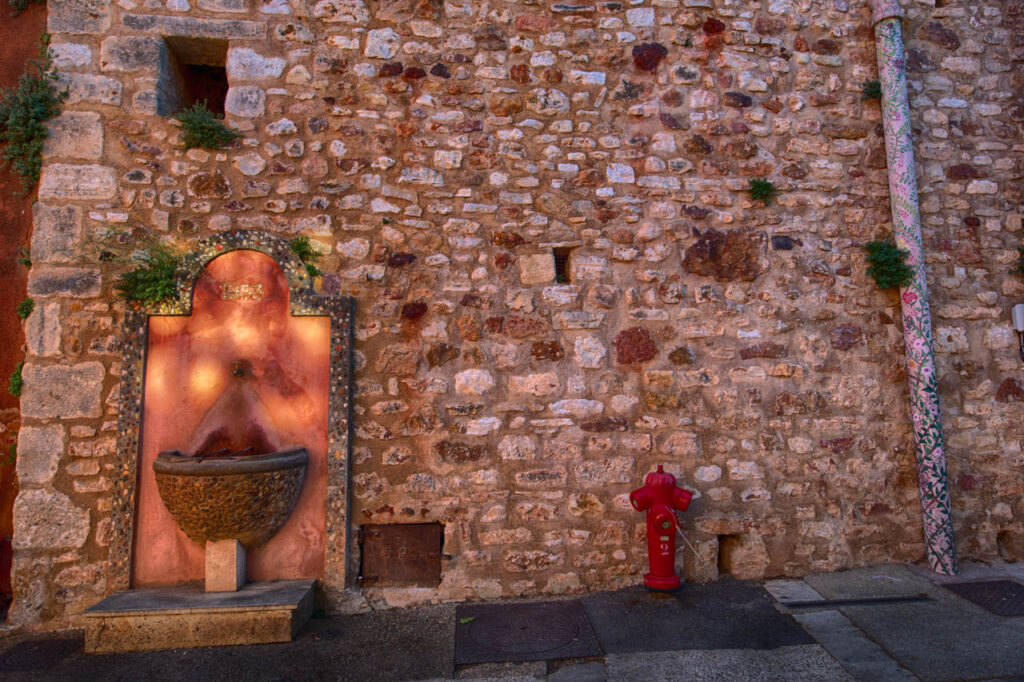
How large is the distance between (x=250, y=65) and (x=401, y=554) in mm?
3276

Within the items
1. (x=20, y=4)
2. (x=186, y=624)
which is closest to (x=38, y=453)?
(x=186, y=624)

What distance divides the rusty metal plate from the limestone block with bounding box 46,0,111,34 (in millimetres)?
3574

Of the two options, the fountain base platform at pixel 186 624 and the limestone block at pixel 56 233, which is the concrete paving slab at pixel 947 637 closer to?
the fountain base platform at pixel 186 624

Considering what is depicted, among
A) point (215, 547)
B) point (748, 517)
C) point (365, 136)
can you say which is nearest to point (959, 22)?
point (748, 517)

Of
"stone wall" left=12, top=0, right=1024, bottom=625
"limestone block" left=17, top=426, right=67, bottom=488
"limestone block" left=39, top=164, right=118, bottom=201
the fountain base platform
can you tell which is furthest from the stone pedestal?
"limestone block" left=39, top=164, right=118, bottom=201

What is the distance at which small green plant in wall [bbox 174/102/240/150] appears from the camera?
360 cm

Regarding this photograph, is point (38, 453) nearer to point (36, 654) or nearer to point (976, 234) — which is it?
point (36, 654)

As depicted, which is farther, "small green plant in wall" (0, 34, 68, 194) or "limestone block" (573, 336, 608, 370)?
"limestone block" (573, 336, 608, 370)

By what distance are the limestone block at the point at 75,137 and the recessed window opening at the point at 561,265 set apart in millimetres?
2939

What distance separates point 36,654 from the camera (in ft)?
9.94

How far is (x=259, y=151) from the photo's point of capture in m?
3.71

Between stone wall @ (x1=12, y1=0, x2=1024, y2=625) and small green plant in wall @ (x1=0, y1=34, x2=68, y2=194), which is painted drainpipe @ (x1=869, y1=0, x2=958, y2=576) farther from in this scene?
small green plant in wall @ (x1=0, y1=34, x2=68, y2=194)

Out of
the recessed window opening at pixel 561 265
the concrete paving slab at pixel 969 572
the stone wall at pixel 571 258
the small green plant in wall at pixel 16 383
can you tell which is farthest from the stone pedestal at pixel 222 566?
the concrete paving slab at pixel 969 572

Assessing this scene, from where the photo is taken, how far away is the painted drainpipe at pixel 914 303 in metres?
3.75
